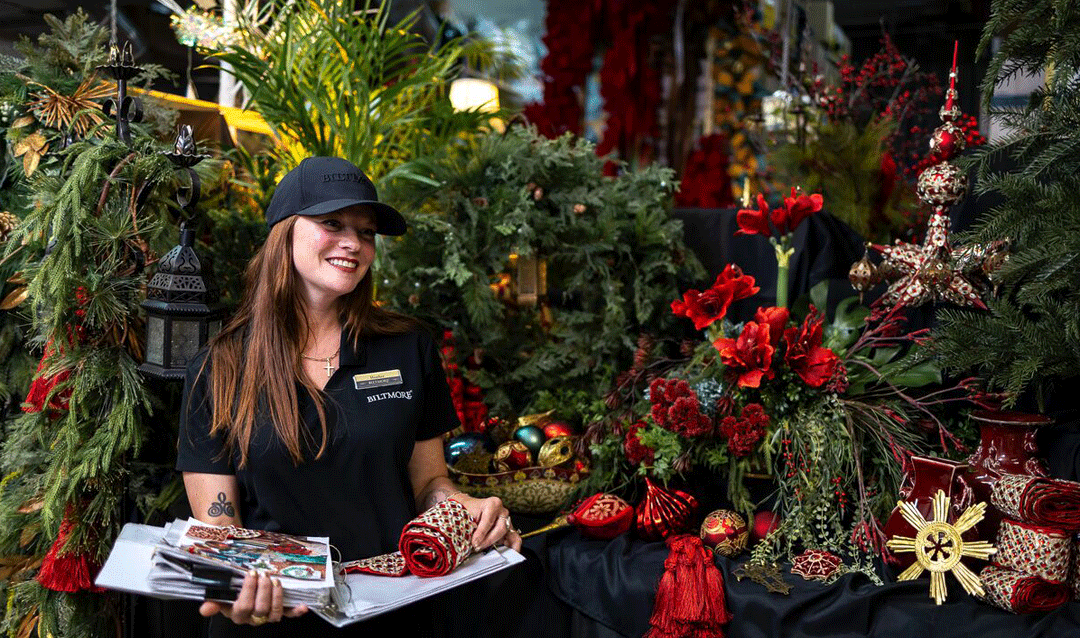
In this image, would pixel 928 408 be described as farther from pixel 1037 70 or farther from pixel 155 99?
pixel 155 99

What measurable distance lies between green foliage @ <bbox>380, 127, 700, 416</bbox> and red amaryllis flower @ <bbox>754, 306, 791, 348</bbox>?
44cm

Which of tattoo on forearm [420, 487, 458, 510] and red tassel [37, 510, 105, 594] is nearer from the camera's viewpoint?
tattoo on forearm [420, 487, 458, 510]

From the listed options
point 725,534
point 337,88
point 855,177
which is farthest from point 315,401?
point 855,177

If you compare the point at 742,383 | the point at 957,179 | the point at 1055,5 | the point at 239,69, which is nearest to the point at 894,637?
the point at 742,383

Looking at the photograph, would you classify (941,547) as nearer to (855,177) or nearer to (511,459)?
(511,459)

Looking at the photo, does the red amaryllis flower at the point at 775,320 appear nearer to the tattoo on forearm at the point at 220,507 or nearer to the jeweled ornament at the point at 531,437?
the jeweled ornament at the point at 531,437

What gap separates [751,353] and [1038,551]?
0.64 m

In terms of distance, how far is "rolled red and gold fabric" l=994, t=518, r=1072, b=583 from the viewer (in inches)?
61.0

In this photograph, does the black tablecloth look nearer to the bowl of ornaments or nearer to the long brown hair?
the bowl of ornaments

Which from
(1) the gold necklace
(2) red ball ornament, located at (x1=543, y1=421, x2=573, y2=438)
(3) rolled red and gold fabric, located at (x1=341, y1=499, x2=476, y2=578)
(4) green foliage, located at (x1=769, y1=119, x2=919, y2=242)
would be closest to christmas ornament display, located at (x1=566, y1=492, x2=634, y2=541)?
(2) red ball ornament, located at (x1=543, y1=421, x2=573, y2=438)

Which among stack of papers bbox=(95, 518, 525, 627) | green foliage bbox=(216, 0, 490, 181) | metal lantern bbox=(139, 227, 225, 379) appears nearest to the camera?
stack of papers bbox=(95, 518, 525, 627)

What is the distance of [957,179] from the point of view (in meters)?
2.00

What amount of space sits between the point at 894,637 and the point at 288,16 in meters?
2.17

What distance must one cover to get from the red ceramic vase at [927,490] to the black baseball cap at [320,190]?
1.15m
